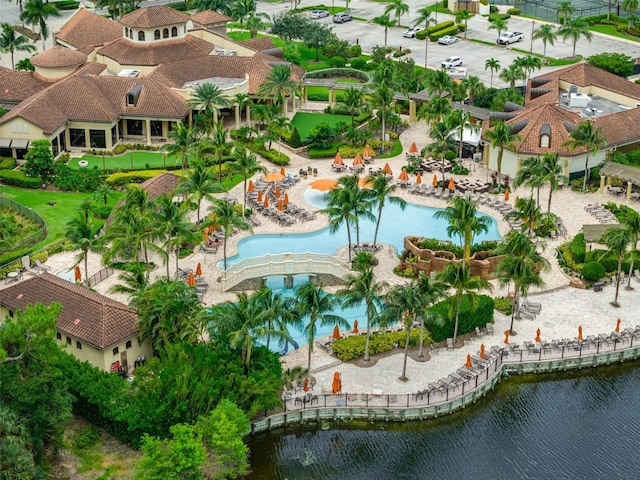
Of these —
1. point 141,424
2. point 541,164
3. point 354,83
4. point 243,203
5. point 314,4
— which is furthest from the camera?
point 314,4

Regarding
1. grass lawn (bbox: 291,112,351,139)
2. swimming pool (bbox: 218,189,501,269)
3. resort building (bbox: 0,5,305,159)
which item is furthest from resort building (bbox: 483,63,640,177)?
resort building (bbox: 0,5,305,159)

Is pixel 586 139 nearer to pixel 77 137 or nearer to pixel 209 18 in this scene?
pixel 77 137

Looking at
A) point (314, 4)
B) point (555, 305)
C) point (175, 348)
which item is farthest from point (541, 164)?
point (314, 4)

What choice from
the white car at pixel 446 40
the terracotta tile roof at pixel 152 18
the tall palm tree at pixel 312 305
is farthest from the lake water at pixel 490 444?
the white car at pixel 446 40

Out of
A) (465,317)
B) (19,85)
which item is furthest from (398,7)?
(465,317)

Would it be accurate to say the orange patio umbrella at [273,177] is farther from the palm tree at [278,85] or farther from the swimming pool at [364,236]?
the palm tree at [278,85]

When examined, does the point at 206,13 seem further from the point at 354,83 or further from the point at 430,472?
the point at 430,472
